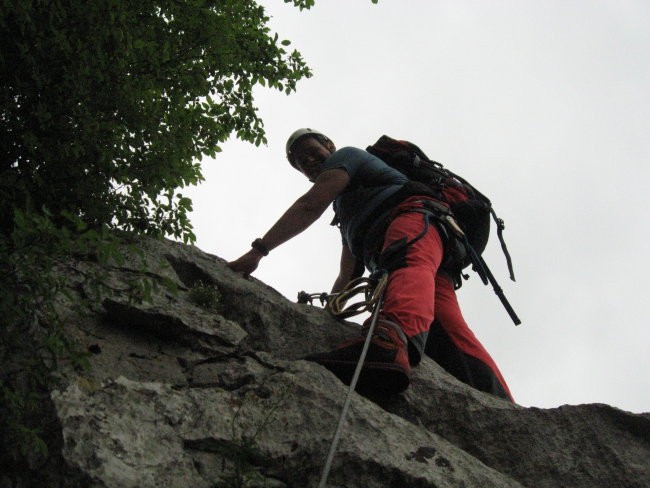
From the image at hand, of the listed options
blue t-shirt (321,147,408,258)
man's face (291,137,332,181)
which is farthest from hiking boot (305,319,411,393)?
man's face (291,137,332,181)

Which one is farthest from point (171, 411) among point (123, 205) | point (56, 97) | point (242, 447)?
point (56, 97)

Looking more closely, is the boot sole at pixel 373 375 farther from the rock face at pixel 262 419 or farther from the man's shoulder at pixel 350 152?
the man's shoulder at pixel 350 152

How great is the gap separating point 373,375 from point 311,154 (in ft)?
10.1

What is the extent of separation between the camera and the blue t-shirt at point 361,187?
17.9ft

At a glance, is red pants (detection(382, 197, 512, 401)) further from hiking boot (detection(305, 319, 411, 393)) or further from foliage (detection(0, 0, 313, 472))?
foliage (detection(0, 0, 313, 472))

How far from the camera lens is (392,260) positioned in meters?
4.67

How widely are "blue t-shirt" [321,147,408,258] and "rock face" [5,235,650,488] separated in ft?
3.31

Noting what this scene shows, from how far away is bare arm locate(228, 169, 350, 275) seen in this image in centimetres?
505

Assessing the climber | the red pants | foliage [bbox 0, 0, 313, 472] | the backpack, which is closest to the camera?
foliage [bbox 0, 0, 313, 472]

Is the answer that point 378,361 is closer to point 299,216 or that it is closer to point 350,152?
point 299,216

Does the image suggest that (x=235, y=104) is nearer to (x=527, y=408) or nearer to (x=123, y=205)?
(x=123, y=205)

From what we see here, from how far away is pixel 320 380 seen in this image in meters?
3.44

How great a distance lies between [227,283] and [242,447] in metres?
2.11

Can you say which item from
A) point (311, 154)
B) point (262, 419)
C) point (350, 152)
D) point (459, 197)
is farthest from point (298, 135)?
point (262, 419)
